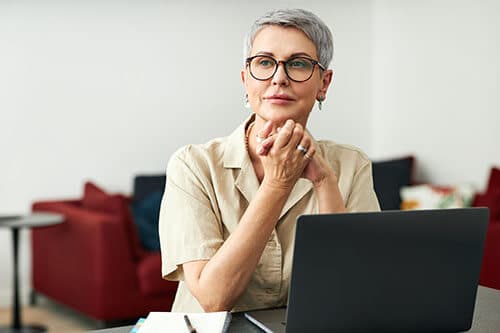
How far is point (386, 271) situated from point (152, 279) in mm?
3395

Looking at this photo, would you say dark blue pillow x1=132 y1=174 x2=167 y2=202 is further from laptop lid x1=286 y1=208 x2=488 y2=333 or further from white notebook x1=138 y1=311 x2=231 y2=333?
laptop lid x1=286 y1=208 x2=488 y2=333

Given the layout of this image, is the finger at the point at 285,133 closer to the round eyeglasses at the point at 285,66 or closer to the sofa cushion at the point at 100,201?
the round eyeglasses at the point at 285,66

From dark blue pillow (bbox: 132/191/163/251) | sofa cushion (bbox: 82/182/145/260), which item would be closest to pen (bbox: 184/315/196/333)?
sofa cushion (bbox: 82/182/145/260)

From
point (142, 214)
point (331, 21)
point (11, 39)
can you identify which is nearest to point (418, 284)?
point (142, 214)

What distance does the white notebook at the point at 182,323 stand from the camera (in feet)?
4.94

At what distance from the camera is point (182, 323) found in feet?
5.01

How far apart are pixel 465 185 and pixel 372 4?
165cm

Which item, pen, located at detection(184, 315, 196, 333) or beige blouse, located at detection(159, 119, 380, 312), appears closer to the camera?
pen, located at detection(184, 315, 196, 333)

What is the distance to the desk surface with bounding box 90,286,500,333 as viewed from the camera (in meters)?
1.63

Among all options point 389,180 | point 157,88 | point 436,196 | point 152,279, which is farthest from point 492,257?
point 157,88

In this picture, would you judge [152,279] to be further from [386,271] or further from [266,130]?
[386,271]

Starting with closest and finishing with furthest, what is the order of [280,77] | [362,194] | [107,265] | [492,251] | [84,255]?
[280,77], [362,194], [492,251], [107,265], [84,255]

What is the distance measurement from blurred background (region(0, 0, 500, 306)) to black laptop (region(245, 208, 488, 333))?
13.2 feet

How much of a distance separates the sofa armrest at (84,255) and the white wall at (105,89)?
32 cm
